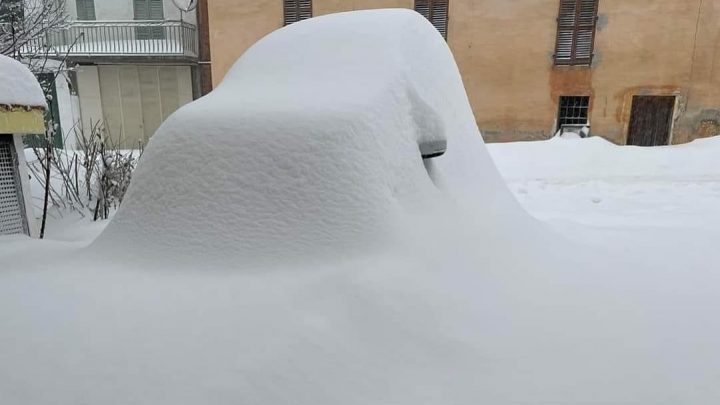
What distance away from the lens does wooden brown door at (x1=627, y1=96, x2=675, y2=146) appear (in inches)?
528

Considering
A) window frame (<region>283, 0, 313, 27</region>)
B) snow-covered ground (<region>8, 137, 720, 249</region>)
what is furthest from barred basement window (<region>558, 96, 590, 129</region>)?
window frame (<region>283, 0, 313, 27</region>)

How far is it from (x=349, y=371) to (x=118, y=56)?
16.6 metres

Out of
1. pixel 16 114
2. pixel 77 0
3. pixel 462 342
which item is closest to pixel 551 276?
pixel 462 342

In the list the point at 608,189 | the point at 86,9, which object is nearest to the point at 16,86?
the point at 608,189

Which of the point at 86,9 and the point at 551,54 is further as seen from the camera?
the point at 86,9

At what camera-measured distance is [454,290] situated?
7.39 feet

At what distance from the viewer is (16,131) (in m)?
3.49

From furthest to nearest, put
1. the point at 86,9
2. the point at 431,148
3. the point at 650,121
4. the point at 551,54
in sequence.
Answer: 1. the point at 86,9
2. the point at 650,121
3. the point at 551,54
4. the point at 431,148

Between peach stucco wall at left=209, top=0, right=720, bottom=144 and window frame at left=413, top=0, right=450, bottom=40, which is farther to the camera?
window frame at left=413, top=0, right=450, bottom=40

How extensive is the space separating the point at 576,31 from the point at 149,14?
13.1m

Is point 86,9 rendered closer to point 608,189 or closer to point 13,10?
point 13,10

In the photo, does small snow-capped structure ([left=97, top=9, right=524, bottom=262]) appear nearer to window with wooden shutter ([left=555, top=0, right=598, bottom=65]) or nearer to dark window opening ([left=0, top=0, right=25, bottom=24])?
dark window opening ([left=0, top=0, right=25, bottom=24])

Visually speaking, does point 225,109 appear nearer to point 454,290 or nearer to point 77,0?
point 454,290

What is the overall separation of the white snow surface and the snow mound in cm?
99
